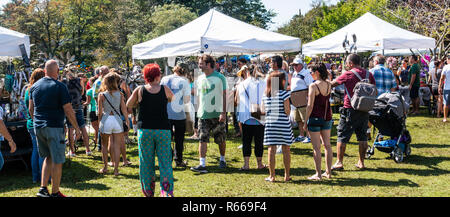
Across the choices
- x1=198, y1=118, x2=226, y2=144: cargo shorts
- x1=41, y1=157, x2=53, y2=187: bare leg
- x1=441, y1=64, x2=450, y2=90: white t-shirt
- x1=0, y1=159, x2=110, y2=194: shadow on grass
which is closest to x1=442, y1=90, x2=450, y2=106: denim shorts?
x1=441, y1=64, x2=450, y2=90: white t-shirt

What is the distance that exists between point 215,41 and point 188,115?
7.95 feet

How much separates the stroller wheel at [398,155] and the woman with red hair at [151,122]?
425 cm

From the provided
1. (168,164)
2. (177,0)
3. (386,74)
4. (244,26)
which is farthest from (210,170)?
(177,0)

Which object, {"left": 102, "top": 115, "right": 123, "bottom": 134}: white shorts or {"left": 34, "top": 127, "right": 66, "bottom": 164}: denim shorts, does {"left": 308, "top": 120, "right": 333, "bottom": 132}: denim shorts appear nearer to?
{"left": 102, "top": 115, "right": 123, "bottom": 134}: white shorts

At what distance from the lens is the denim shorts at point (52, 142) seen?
509 centimetres

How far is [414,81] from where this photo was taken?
1262cm

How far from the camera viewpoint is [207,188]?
584 centimetres

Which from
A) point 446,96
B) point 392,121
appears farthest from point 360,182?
point 446,96

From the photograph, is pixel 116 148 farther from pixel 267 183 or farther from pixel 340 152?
pixel 340 152

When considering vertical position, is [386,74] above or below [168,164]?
above

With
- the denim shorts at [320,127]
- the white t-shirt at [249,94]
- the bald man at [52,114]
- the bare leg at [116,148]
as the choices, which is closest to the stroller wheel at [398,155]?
the denim shorts at [320,127]

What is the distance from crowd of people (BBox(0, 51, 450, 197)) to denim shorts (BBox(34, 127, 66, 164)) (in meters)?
0.01
